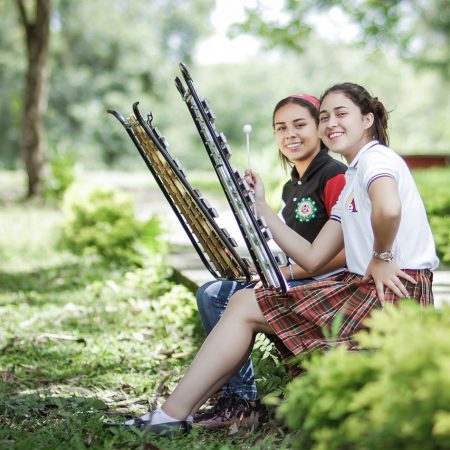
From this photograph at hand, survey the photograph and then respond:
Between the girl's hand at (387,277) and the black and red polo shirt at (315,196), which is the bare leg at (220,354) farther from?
the black and red polo shirt at (315,196)

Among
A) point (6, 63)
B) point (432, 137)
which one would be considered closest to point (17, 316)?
point (6, 63)

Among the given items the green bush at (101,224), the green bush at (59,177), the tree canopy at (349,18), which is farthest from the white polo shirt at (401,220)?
the green bush at (59,177)

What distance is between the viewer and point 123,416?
3211 mm

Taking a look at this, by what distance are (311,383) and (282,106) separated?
6.05 ft

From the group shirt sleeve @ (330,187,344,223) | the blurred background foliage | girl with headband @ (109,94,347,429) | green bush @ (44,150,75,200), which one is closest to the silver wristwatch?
shirt sleeve @ (330,187,344,223)

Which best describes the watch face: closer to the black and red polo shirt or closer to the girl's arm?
the girl's arm

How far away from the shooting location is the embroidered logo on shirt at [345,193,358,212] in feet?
9.33

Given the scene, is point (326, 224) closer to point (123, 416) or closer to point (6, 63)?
point (123, 416)

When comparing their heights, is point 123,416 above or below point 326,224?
below

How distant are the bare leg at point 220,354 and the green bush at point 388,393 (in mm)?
896

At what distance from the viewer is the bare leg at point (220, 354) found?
8.98 ft

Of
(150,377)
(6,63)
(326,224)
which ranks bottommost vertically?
(150,377)

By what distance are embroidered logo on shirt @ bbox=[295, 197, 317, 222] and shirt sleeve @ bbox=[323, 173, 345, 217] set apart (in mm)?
62

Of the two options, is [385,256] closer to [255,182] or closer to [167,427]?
[255,182]
